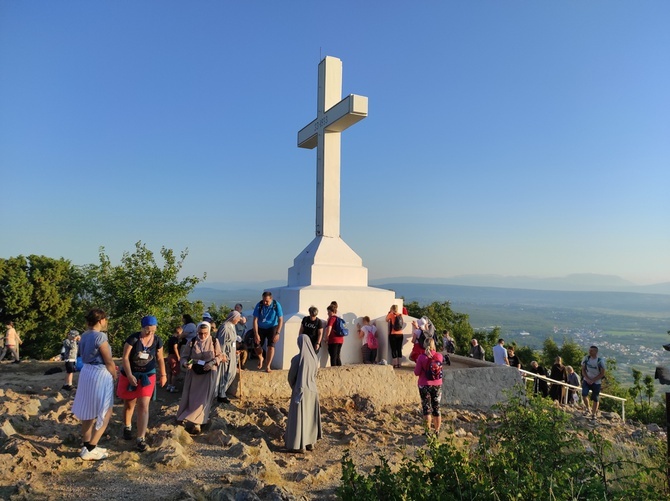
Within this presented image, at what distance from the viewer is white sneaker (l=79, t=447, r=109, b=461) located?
14.8 feet

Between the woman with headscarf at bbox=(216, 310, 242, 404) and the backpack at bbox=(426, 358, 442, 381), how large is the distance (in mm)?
2838

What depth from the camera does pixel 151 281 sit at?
70.7 feet

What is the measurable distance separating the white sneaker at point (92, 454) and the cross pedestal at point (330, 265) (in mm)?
3617

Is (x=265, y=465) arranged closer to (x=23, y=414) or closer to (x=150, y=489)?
(x=150, y=489)

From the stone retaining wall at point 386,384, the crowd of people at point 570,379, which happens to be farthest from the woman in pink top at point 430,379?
the crowd of people at point 570,379

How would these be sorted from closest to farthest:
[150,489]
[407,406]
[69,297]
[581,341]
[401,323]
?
1. [150,489]
2. [407,406]
3. [401,323]
4. [69,297]
5. [581,341]

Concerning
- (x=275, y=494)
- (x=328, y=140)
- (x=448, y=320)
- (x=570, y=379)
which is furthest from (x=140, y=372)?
(x=448, y=320)

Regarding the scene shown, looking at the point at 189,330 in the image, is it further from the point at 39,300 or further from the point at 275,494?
the point at 39,300

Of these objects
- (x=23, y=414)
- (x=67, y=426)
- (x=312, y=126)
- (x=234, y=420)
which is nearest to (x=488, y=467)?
(x=234, y=420)

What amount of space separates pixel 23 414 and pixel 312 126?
7.56 m

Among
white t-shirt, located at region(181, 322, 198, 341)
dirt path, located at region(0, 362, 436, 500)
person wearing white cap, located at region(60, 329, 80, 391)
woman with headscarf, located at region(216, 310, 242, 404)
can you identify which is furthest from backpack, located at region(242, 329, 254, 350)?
person wearing white cap, located at region(60, 329, 80, 391)

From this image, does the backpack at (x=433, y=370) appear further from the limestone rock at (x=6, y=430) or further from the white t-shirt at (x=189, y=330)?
the limestone rock at (x=6, y=430)

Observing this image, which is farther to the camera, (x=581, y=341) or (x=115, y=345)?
(x=581, y=341)

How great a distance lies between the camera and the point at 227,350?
21.8 ft
